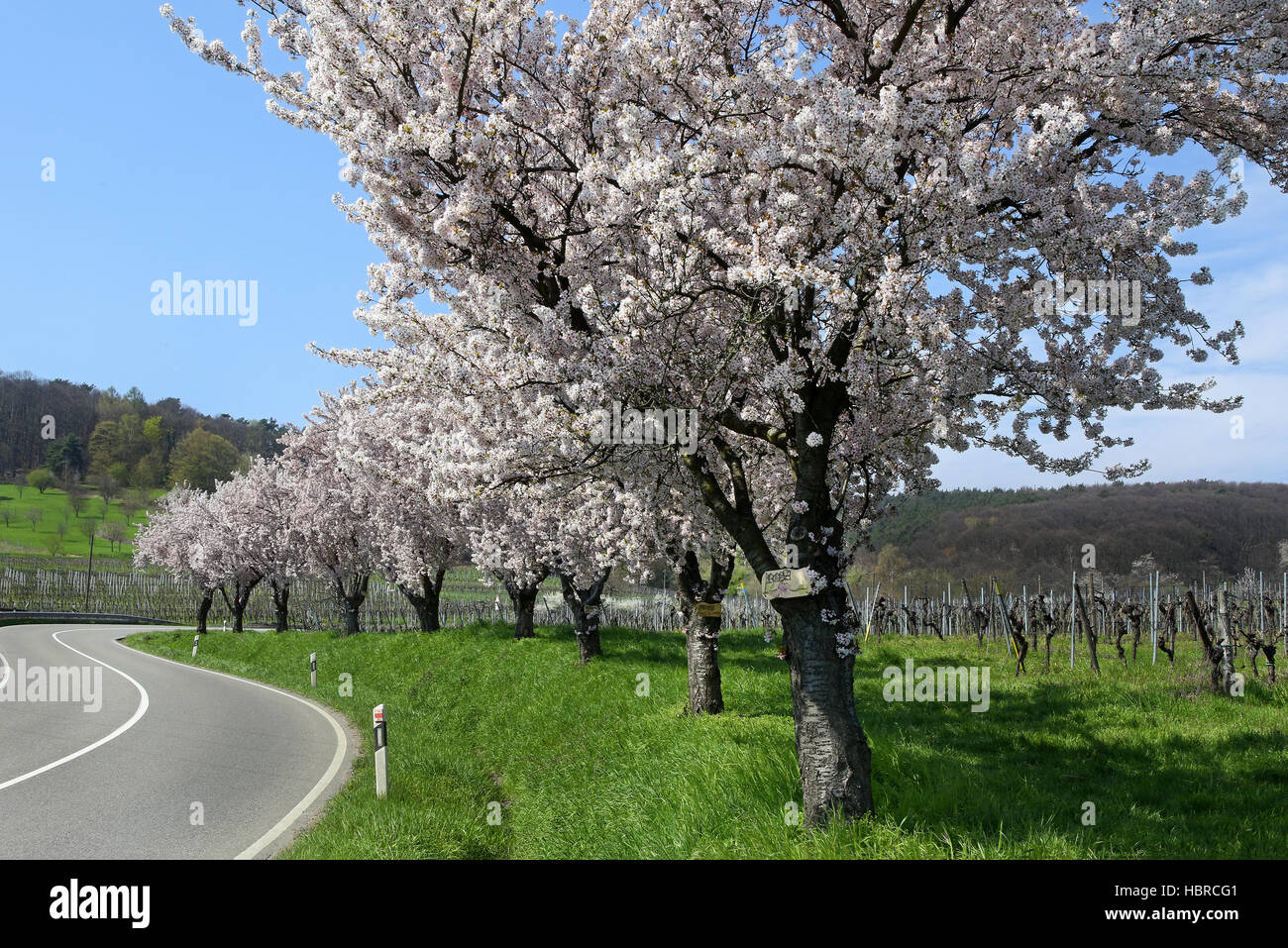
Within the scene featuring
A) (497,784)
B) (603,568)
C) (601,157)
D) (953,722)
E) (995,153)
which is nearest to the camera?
(995,153)

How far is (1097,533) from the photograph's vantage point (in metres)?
79.4

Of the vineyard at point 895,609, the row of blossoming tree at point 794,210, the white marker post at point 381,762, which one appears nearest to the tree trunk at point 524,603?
the vineyard at point 895,609

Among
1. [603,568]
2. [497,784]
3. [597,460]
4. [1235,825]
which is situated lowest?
[497,784]

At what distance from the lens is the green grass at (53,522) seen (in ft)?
285

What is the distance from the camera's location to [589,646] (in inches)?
764

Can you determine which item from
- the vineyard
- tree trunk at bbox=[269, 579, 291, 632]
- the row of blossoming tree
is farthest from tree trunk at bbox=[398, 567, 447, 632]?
the row of blossoming tree

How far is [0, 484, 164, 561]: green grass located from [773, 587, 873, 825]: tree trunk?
9474 cm

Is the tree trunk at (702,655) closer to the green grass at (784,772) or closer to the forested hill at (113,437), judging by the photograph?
the green grass at (784,772)

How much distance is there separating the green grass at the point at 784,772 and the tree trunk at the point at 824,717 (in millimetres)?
322

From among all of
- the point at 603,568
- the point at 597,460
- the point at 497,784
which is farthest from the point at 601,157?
the point at 603,568

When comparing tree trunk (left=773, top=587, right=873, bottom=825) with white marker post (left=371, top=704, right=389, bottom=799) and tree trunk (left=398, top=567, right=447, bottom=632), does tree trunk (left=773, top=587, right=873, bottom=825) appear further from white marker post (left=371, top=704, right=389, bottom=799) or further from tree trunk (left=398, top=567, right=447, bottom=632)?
tree trunk (left=398, top=567, right=447, bottom=632)
